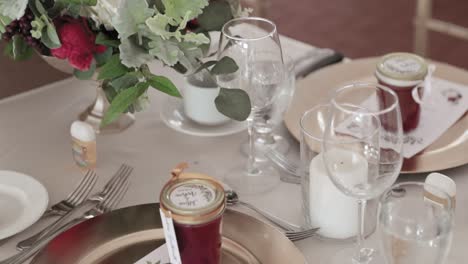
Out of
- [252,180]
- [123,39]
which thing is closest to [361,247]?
[252,180]

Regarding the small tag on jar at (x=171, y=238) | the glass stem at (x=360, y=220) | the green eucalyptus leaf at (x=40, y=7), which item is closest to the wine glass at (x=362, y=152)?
the glass stem at (x=360, y=220)

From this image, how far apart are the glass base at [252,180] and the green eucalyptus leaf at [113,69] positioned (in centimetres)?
26

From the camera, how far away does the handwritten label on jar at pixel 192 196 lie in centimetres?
94

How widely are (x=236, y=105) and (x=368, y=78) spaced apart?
0.45 m

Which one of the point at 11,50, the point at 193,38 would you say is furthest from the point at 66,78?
the point at 193,38

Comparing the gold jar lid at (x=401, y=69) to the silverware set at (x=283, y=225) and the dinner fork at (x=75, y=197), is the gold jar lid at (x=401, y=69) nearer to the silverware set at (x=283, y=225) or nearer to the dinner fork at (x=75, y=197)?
the silverware set at (x=283, y=225)

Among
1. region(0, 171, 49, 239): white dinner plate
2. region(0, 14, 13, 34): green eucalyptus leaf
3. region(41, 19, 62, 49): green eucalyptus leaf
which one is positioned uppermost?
region(0, 14, 13, 34): green eucalyptus leaf

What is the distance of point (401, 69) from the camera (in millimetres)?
1312

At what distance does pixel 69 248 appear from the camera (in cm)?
106

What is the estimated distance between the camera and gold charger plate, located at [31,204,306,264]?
1.05 m

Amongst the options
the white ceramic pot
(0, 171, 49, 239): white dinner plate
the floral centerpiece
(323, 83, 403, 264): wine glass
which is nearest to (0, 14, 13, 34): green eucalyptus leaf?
the floral centerpiece

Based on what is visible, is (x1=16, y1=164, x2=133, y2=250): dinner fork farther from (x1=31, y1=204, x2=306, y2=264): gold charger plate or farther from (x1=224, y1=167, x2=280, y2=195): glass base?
(x1=224, y1=167, x2=280, y2=195): glass base

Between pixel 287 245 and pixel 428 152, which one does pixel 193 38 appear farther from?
pixel 428 152

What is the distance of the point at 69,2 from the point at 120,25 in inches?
4.7
